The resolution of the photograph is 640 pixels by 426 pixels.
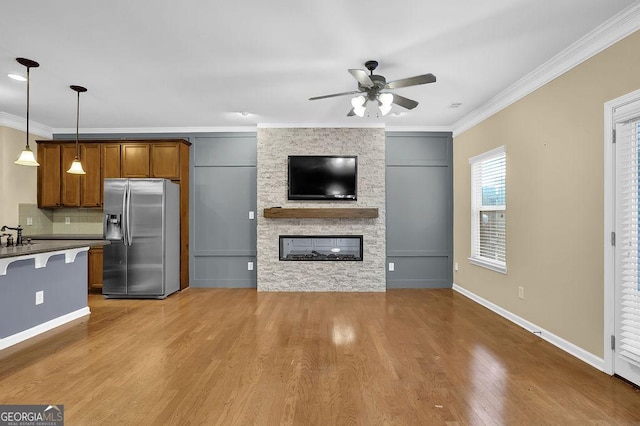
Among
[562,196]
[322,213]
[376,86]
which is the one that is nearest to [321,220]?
[322,213]

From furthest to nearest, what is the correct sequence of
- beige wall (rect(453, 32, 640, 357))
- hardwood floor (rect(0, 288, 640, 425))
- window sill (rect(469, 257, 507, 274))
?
1. window sill (rect(469, 257, 507, 274))
2. beige wall (rect(453, 32, 640, 357))
3. hardwood floor (rect(0, 288, 640, 425))

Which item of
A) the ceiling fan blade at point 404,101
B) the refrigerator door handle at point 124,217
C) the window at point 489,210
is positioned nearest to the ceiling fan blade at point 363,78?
the ceiling fan blade at point 404,101

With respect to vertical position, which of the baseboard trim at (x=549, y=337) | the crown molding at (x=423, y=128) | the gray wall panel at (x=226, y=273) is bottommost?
the baseboard trim at (x=549, y=337)

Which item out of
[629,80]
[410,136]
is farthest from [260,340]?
[410,136]

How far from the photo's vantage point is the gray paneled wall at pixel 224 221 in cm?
564

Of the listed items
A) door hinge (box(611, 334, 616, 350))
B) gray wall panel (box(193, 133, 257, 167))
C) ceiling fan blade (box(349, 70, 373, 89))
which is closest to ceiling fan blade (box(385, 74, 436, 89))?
ceiling fan blade (box(349, 70, 373, 89))

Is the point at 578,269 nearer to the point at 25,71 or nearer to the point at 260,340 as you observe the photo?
the point at 260,340

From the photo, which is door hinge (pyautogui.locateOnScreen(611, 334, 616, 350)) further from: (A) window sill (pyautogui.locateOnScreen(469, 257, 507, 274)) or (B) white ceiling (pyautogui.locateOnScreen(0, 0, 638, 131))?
(B) white ceiling (pyautogui.locateOnScreen(0, 0, 638, 131))

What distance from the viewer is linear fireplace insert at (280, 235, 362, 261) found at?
545cm

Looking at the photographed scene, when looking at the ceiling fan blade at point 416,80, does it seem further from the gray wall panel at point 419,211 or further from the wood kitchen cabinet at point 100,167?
the wood kitchen cabinet at point 100,167

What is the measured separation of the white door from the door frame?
2 centimetres

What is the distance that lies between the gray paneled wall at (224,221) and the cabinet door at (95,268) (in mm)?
1334

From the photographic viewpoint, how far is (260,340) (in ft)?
10.6

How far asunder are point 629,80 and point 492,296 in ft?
9.10
